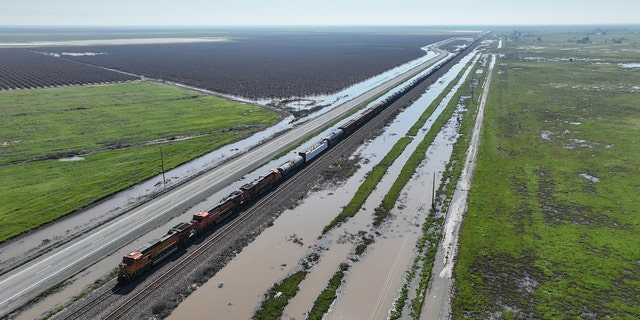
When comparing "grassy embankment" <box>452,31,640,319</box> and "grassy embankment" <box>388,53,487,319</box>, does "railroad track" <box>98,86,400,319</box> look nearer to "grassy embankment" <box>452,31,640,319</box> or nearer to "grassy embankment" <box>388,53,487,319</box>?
"grassy embankment" <box>388,53,487,319</box>

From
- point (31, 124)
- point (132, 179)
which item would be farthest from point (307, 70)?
point (132, 179)

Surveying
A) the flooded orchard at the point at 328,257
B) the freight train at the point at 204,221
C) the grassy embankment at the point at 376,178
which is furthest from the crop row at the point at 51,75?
the flooded orchard at the point at 328,257

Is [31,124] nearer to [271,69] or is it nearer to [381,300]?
[381,300]

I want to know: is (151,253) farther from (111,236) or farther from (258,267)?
(258,267)

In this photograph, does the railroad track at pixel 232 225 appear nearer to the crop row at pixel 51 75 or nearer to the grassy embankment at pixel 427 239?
the grassy embankment at pixel 427 239

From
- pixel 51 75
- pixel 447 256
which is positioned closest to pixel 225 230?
pixel 447 256

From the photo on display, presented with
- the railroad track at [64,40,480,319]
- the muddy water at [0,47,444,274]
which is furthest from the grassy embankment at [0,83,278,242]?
the railroad track at [64,40,480,319]
